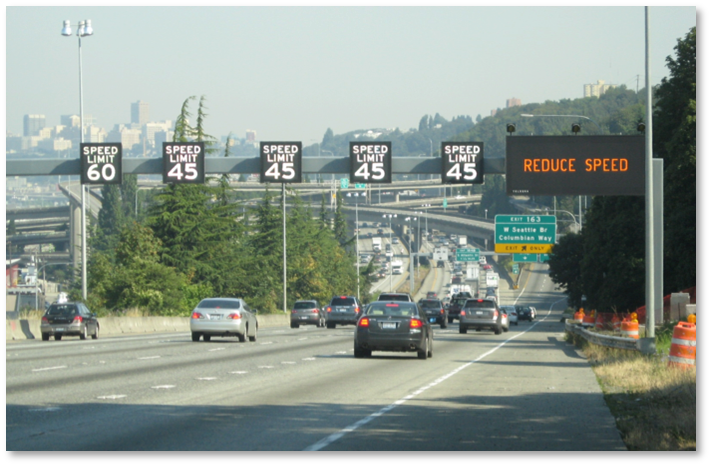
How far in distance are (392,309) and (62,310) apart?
664 inches

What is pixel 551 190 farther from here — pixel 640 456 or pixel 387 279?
pixel 387 279

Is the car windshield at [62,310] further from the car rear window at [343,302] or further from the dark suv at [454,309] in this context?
the dark suv at [454,309]

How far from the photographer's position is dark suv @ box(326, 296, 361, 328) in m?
56.4

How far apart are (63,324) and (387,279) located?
134m

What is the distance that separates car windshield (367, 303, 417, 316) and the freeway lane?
1262 mm

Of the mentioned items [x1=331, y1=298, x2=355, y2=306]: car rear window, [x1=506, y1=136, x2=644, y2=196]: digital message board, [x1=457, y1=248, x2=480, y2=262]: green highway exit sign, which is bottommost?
[x1=331, y1=298, x2=355, y2=306]: car rear window

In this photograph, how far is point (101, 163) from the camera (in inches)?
1481

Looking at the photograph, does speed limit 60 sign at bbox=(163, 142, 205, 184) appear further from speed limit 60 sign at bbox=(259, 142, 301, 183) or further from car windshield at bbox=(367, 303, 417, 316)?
car windshield at bbox=(367, 303, 417, 316)

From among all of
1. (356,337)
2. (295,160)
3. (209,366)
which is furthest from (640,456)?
(295,160)

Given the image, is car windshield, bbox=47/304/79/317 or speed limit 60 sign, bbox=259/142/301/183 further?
car windshield, bbox=47/304/79/317

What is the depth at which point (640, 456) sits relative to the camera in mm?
10859

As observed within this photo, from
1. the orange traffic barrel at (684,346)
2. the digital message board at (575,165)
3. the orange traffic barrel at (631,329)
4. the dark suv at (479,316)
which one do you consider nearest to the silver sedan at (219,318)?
the digital message board at (575,165)

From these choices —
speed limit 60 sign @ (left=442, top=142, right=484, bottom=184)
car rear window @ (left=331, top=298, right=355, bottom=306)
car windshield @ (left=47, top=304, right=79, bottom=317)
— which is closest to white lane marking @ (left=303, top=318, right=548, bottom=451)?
speed limit 60 sign @ (left=442, top=142, right=484, bottom=184)

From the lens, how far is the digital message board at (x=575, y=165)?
32438 millimetres
